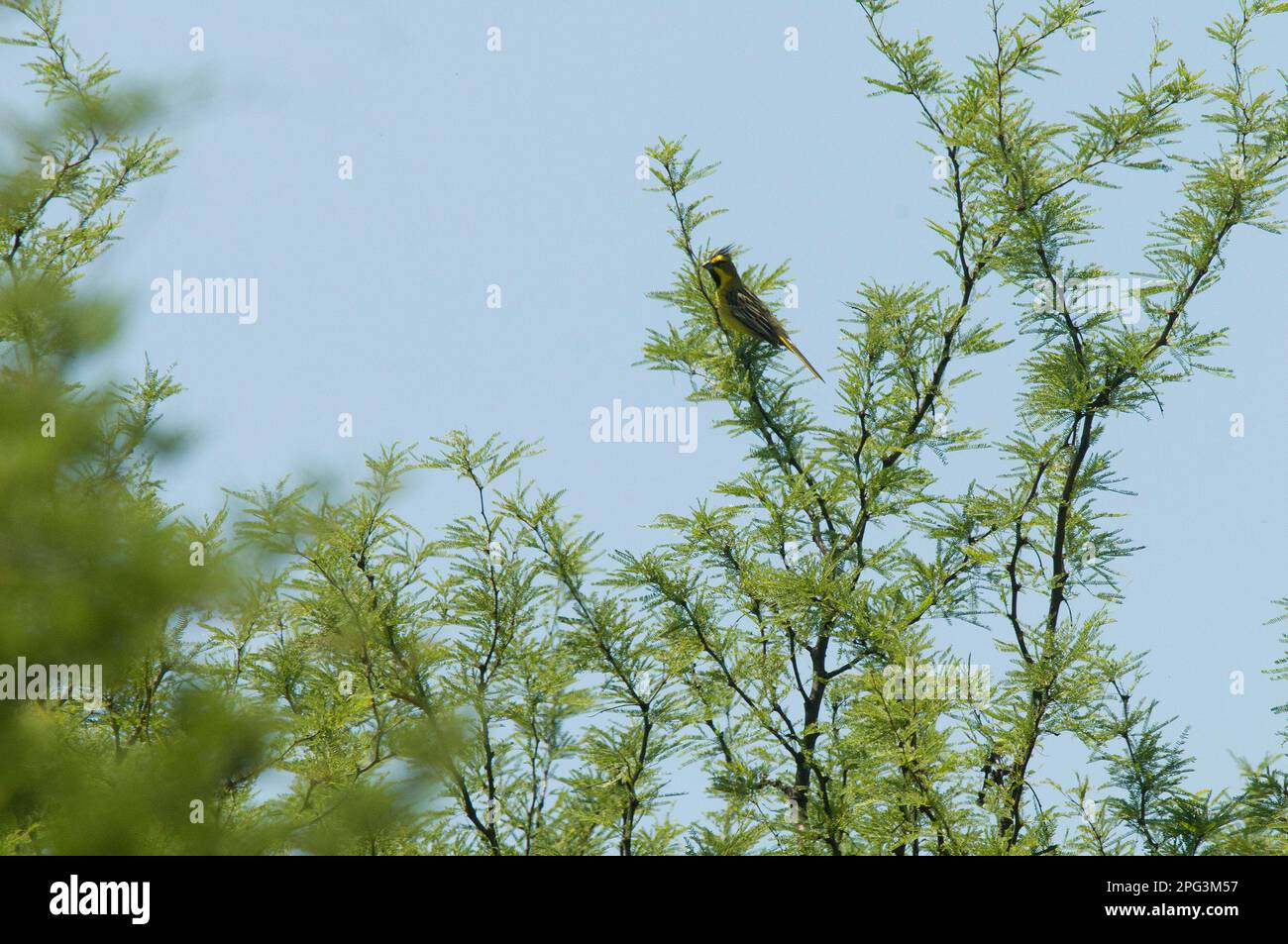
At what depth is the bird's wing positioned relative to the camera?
8.04 m

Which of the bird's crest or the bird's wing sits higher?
the bird's crest

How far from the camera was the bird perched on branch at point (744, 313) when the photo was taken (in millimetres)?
8031

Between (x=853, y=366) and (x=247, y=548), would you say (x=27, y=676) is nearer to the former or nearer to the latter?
(x=247, y=548)

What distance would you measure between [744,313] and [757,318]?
94mm

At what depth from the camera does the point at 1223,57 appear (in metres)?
7.17

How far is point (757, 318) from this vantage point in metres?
8.08

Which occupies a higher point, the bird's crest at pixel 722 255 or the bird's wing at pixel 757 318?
the bird's crest at pixel 722 255

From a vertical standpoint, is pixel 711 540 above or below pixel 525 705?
above

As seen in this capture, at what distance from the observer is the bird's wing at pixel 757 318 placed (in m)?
8.04

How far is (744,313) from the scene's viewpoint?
8047mm
